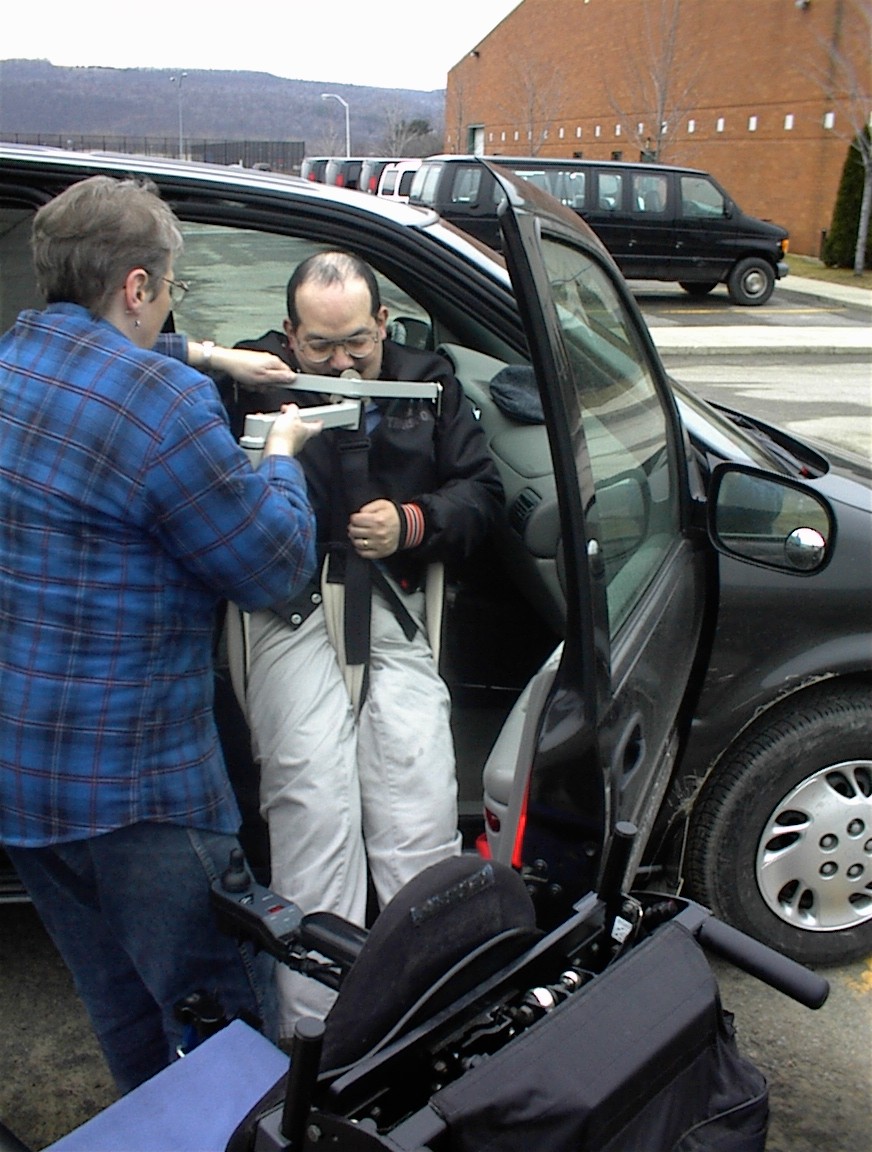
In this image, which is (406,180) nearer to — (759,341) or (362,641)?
(759,341)

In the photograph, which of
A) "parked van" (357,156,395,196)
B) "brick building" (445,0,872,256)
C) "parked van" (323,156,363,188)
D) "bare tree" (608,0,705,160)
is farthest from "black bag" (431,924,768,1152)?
"bare tree" (608,0,705,160)

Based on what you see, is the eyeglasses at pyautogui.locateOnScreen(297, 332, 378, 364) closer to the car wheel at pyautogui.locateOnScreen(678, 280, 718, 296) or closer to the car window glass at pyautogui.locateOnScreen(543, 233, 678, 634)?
the car window glass at pyautogui.locateOnScreen(543, 233, 678, 634)

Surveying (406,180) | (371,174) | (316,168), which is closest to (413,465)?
(406,180)

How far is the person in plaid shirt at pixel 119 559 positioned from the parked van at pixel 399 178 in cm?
1715

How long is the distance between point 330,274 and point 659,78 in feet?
96.9

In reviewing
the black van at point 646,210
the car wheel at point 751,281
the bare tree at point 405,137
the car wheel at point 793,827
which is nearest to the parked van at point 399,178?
the black van at point 646,210

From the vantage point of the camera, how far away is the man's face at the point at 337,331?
2230 mm

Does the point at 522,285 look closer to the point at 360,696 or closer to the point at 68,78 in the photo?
the point at 360,696

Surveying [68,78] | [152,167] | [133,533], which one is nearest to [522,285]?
[133,533]

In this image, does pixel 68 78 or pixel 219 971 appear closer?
pixel 219 971

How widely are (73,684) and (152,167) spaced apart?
157 cm

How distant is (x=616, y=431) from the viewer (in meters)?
2.15

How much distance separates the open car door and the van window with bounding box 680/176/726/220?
15.6 meters

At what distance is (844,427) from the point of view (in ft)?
29.8
